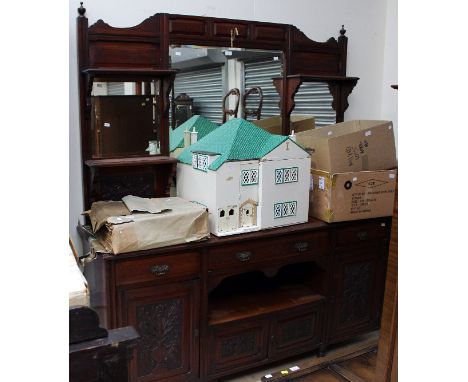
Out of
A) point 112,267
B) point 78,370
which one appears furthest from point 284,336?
point 78,370

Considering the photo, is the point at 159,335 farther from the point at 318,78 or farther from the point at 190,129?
the point at 318,78

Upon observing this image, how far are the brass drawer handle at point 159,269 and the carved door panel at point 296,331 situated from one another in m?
0.76

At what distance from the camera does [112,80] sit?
2561mm

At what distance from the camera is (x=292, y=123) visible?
10.5ft

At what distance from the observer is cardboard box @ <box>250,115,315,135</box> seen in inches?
122

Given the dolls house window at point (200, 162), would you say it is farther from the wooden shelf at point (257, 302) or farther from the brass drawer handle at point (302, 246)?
the wooden shelf at point (257, 302)

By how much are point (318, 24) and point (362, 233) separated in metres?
1.41

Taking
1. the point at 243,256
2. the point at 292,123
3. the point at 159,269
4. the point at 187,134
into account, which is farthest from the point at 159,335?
the point at 292,123

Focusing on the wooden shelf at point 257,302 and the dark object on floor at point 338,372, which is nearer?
the dark object on floor at point 338,372

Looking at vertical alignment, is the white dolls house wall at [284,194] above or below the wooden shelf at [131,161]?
below

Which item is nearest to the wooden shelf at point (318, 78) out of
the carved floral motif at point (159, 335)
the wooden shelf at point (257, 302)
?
the wooden shelf at point (257, 302)

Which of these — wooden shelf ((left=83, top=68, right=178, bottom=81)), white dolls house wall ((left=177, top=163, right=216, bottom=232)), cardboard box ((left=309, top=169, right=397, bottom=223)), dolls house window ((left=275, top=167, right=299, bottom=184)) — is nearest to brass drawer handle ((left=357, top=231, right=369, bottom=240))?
cardboard box ((left=309, top=169, right=397, bottom=223))

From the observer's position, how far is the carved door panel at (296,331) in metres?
2.74

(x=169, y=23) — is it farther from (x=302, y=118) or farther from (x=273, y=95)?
(x=302, y=118)
